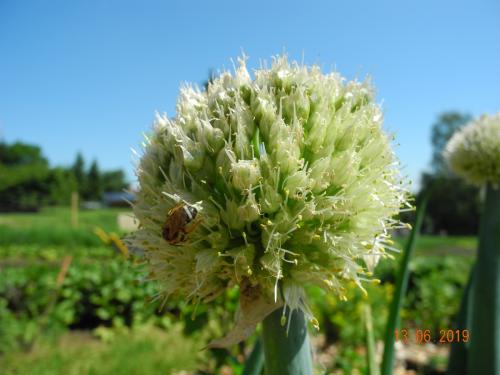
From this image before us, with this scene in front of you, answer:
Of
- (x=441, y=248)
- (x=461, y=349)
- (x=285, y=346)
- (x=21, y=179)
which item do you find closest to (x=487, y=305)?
(x=461, y=349)

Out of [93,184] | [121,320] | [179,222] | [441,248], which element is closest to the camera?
[179,222]

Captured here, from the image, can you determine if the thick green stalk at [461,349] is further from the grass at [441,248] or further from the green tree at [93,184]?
the green tree at [93,184]

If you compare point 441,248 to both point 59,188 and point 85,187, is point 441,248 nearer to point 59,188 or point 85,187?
point 59,188

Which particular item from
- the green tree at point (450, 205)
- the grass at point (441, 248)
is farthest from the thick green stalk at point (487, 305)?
the green tree at point (450, 205)

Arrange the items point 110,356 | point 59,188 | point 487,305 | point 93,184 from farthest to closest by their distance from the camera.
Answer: point 93,184
point 59,188
point 110,356
point 487,305

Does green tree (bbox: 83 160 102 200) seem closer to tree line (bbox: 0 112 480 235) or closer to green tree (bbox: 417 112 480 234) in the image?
tree line (bbox: 0 112 480 235)

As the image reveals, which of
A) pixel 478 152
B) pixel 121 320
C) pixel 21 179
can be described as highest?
pixel 21 179
